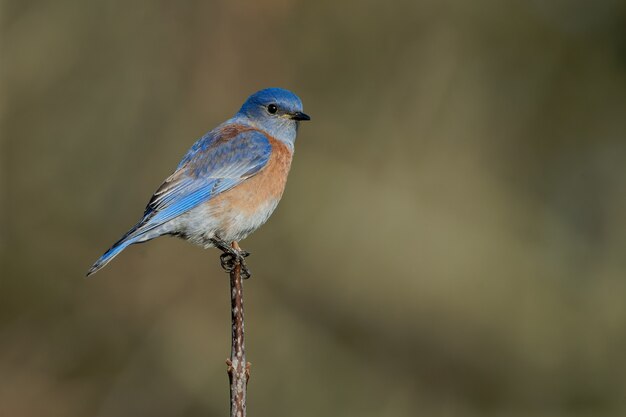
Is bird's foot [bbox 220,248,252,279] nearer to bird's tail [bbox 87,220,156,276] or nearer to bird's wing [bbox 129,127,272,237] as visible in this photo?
bird's wing [bbox 129,127,272,237]

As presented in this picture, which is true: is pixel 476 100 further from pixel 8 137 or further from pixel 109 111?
pixel 8 137

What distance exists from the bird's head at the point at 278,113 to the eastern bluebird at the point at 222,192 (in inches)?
3.7

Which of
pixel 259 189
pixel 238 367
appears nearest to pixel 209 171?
pixel 259 189

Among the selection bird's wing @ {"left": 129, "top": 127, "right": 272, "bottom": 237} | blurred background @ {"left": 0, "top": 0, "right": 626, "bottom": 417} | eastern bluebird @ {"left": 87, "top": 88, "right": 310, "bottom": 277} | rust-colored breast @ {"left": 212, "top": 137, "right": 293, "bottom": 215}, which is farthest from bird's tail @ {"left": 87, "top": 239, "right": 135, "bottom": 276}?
blurred background @ {"left": 0, "top": 0, "right": 626, "bottom": 417}

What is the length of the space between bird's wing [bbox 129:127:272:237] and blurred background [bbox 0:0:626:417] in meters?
1.83

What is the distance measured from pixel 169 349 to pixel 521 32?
4.70 meters

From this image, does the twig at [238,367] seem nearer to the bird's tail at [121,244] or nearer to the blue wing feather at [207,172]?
the bird's tail at [121,244]

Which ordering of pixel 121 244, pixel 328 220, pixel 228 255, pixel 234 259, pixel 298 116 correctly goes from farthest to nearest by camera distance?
pixel 328 220 → pixel 298 116 → pixel 228 255 → pixel 234 259 → pixel 121 244

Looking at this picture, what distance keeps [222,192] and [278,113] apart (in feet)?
2.98

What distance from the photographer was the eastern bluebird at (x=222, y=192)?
217 inches

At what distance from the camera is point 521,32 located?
356 inches

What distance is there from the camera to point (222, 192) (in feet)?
18.7

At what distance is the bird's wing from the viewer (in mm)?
5484

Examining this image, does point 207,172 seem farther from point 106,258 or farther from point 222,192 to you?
point 106,258
